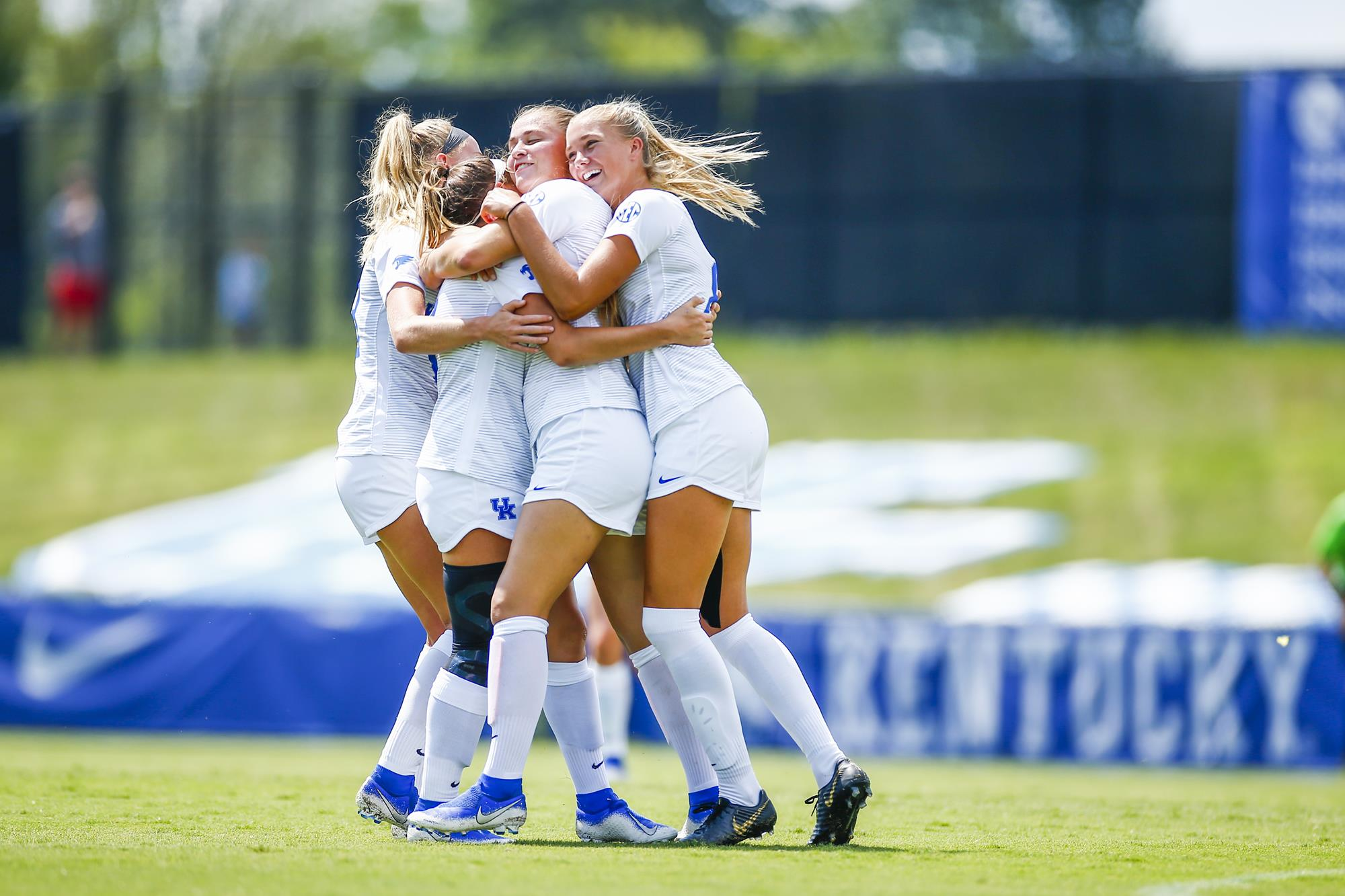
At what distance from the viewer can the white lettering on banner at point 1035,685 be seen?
11.3 metres

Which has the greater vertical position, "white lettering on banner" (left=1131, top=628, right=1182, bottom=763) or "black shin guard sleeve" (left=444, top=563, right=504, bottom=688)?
"black shin guard sleeve" (left=444, top=563, right=504, bottom=688)

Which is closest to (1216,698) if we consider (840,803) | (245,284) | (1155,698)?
(1155,698)

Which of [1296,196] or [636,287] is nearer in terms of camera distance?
[636,287]

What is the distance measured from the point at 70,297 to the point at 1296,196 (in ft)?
52.4

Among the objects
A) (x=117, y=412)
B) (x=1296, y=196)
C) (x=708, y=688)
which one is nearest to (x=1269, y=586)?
(x=1296, y=196)

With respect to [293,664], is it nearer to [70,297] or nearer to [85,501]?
[85,501]

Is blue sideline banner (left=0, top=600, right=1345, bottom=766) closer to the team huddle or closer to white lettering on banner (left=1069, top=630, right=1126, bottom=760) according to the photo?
white lettering on banner (left=1069, top=630, right=1126, bottom=760)

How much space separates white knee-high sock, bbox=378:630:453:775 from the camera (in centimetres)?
530

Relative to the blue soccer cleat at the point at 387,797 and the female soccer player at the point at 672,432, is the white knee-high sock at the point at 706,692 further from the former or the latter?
the blue soccer cleat at the point at 387,797

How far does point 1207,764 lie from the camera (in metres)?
11.1

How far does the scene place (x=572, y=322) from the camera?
4910mm

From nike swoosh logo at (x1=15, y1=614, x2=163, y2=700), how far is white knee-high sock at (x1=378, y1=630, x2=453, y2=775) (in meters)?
7.51

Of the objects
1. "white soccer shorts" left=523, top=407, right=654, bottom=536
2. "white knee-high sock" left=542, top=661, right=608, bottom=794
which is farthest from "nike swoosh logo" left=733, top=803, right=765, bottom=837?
"white soccer shorts" left=523, top=407, right=654, bottom=536

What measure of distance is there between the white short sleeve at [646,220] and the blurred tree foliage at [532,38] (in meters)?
26.8
